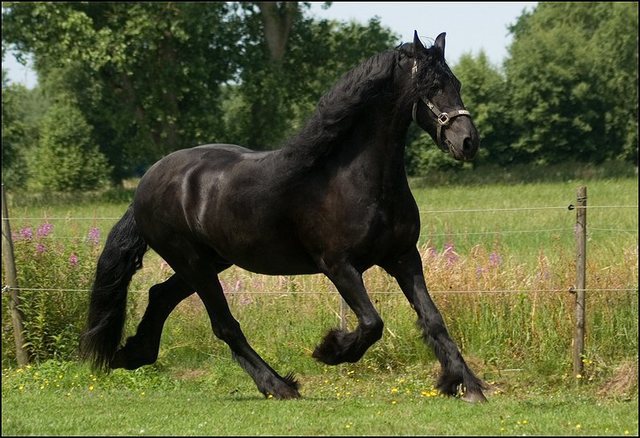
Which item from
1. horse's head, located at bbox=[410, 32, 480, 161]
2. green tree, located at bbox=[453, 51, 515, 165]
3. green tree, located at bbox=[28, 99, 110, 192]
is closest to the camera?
horse's head, located at bbox=[410, 32, 480, 161]

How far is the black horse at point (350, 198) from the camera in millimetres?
6973

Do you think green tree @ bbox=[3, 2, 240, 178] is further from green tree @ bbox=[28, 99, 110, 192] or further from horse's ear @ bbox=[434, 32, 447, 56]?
horse's ear @ bbox=[434, 32, 447, 56]

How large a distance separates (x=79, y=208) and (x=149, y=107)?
5.62 m

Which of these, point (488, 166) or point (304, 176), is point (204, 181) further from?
point (488, 166)

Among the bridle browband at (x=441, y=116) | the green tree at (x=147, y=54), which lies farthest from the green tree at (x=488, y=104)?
the bridle browband at (x=441, y=116)

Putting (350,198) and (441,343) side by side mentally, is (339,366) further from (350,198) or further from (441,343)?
(350,198)

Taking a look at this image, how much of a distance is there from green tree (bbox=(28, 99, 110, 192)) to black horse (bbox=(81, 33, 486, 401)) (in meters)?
40.6

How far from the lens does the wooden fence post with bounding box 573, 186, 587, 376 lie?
9.13m

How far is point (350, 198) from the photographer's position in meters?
7.07

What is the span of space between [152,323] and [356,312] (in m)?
2.51

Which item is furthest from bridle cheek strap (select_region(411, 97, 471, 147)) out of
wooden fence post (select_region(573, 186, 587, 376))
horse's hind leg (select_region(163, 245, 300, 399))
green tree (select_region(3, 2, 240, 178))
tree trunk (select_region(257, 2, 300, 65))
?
tree trunk (select_region(257, 2, 300, 65))

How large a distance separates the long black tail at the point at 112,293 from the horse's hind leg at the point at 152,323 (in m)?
0.13

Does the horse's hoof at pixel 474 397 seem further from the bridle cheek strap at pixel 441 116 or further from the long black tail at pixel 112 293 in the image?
the long black tail at pixel 112 293

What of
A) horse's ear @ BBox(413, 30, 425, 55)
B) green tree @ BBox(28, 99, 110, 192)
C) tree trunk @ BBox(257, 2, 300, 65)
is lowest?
green tree @ BBox(28, 99, 110, 192)
